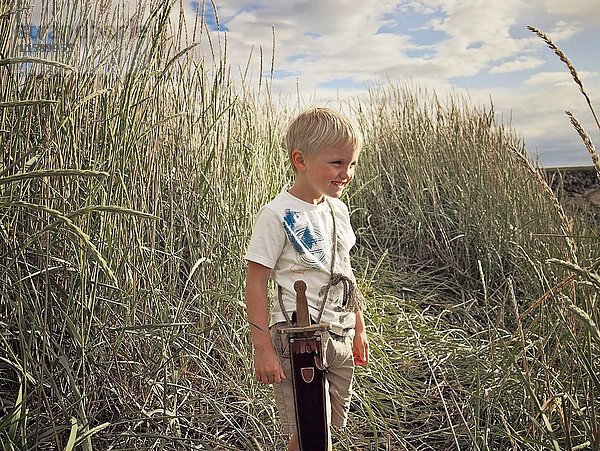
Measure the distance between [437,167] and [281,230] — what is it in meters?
3.39

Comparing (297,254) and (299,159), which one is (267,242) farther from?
(299,159)

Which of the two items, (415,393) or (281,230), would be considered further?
(415,393)

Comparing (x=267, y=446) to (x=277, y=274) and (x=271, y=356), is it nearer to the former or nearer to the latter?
(x=271, y=356)

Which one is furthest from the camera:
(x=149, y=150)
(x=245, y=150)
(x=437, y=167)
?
(x=437, y=167)

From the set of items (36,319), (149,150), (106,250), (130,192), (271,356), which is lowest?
(271,356)

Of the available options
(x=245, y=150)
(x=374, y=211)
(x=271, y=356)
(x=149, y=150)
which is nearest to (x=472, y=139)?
(x=374, y=211)

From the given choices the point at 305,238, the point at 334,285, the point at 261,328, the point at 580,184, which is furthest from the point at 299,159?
the point at 580,184

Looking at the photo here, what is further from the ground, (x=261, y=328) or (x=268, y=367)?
(x=261, y=328)

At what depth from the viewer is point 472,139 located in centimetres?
488

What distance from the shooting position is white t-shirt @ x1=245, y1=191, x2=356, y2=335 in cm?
167

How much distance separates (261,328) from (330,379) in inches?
11.9

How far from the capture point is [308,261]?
1674mm

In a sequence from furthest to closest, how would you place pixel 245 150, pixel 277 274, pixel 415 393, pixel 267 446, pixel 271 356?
pixel 245 150
pixel 415 393
pixel 267 446
pixel 277 274
pixel 271 356

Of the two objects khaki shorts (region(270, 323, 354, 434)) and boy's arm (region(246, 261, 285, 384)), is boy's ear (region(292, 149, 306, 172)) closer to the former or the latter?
boy's arm (region(246, 261, 285, 384))
